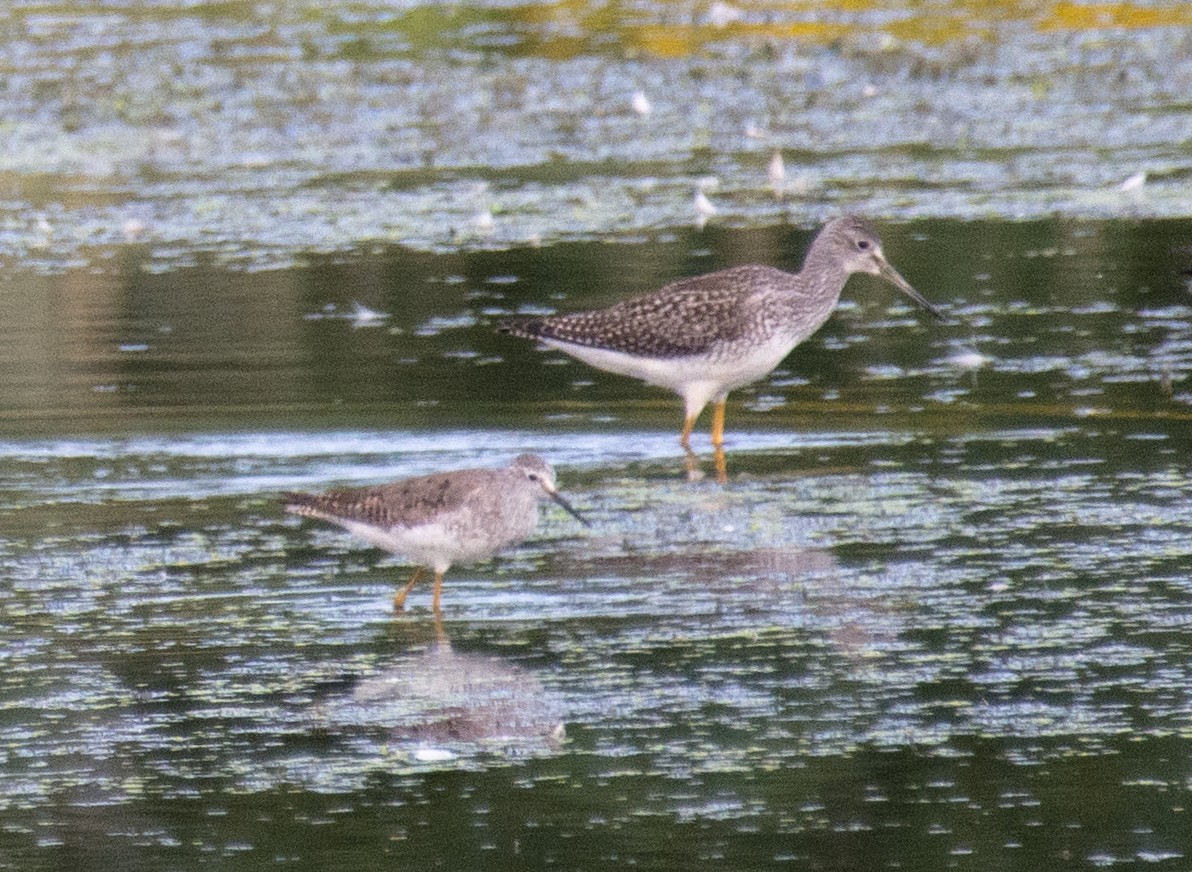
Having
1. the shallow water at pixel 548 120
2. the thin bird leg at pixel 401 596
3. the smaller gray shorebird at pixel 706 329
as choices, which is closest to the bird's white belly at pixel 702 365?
the smaller gray shorebird at pixel 706 329

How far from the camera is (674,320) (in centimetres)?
1148

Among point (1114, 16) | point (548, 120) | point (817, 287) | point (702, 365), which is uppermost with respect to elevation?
point (1114, 16)

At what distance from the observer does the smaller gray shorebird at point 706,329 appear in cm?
1130

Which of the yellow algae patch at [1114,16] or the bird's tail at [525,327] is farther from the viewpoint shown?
the yellow algae patch at [1114,16]

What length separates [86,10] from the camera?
2566 centimetres

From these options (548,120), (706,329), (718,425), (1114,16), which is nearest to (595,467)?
(718,425)

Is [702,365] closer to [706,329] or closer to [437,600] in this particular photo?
[706,329]

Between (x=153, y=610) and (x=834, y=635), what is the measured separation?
2367mm

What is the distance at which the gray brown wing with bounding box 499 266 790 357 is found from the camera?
1134 centimetres

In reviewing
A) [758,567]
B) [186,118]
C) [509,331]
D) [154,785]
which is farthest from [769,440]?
[186,118]

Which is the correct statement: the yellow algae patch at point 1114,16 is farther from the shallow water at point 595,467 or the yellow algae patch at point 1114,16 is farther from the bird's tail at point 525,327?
the bird's tail at point 525,327

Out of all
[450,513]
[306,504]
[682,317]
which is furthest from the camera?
[682,317]

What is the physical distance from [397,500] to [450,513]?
0.31 m

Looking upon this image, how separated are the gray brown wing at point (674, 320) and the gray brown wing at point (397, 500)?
9.71 ft
